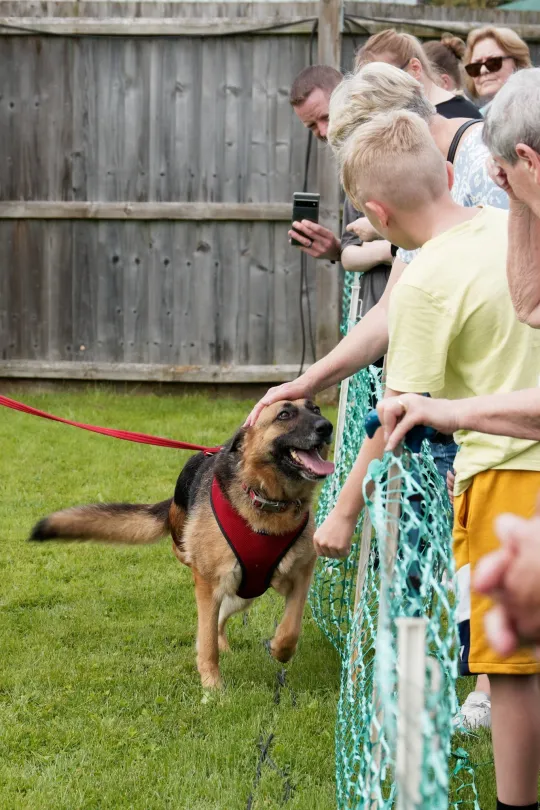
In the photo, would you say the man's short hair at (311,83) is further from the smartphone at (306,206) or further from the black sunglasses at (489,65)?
the black sunglasses at (489,65)

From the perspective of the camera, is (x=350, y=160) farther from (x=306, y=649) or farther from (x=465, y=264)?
(x=306, y=649)

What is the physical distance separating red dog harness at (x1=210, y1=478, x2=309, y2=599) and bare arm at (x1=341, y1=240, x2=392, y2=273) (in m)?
1.21

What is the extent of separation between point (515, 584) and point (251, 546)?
2729 millimetres

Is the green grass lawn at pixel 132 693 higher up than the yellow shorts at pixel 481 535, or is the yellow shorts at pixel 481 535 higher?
the yellow shorts at pixel 481 535

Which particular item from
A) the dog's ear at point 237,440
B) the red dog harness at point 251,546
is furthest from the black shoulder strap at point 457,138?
the red dog harness at point 251,546

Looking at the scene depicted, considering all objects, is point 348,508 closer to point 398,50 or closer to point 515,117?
point 515,117

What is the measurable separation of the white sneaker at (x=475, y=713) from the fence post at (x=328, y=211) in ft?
16.5

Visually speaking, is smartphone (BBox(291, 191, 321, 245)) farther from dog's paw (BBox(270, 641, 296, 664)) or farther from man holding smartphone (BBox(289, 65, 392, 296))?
dog's paw (BBox(270, 641, 296, 664))

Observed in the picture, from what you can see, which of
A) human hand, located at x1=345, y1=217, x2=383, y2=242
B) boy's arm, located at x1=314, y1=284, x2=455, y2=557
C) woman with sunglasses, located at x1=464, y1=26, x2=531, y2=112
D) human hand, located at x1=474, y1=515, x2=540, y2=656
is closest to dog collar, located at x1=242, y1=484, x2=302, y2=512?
human hand, located at x1=345, y1=217, x2=383, y2=242

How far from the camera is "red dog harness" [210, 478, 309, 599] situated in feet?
12.7

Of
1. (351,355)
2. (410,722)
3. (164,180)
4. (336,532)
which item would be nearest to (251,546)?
(351,355)

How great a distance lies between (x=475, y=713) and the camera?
3.30 metres

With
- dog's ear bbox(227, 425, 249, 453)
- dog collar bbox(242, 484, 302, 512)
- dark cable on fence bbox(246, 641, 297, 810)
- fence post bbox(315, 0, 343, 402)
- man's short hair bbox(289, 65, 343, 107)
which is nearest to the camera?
dark cable on fence bbox(246, 641, 297, 810)

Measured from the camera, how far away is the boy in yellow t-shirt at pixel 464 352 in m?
2.11
